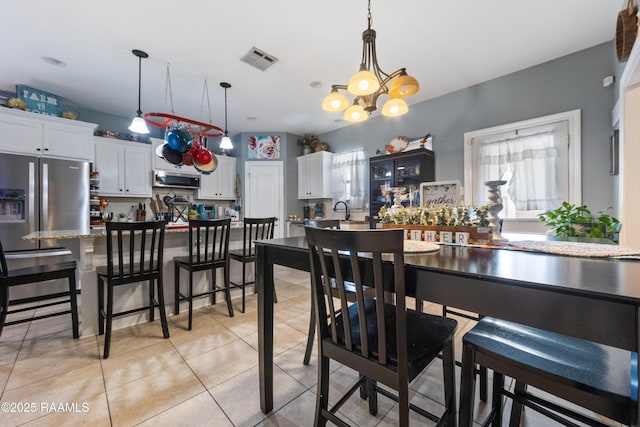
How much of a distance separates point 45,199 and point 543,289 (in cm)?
471

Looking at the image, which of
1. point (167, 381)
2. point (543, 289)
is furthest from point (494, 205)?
point (167, 381)

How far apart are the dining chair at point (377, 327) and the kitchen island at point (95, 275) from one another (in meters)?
2.11

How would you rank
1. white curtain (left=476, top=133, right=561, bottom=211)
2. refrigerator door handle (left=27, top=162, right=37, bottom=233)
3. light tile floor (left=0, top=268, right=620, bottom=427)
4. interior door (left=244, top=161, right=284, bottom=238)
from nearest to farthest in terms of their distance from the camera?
light tile floor (left=0, top=268, right=620, bottom=427) → white curtain (left=476, top=133, right=561, bottom=211) → refrigerator door handle (left=27, top=162, right=37, bottom=233) → interior door (left=244, top=161, right=284, bottom=238)

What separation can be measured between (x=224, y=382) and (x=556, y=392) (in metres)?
1.62

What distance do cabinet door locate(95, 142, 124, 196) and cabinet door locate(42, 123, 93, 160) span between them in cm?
34

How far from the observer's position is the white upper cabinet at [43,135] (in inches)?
125

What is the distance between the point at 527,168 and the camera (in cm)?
310

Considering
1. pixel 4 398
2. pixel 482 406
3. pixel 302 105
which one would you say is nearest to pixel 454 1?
pixel 302 105

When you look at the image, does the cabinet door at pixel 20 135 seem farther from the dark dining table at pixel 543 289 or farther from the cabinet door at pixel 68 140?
the dark dining table at pixel 543 289

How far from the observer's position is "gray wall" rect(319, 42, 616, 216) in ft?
8.68

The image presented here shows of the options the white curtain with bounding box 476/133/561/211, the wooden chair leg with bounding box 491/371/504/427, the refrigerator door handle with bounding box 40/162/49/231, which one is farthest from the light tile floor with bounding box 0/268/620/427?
the white curtain with bounding box 476/133/561/211

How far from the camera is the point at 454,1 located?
2.09 metres

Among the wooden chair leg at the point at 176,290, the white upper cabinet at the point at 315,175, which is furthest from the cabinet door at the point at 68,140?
the white upper cabinet at the point at 315,175

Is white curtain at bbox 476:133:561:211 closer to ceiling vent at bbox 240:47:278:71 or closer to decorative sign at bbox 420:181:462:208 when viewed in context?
decorative sign at bbox 420:181:462:208
